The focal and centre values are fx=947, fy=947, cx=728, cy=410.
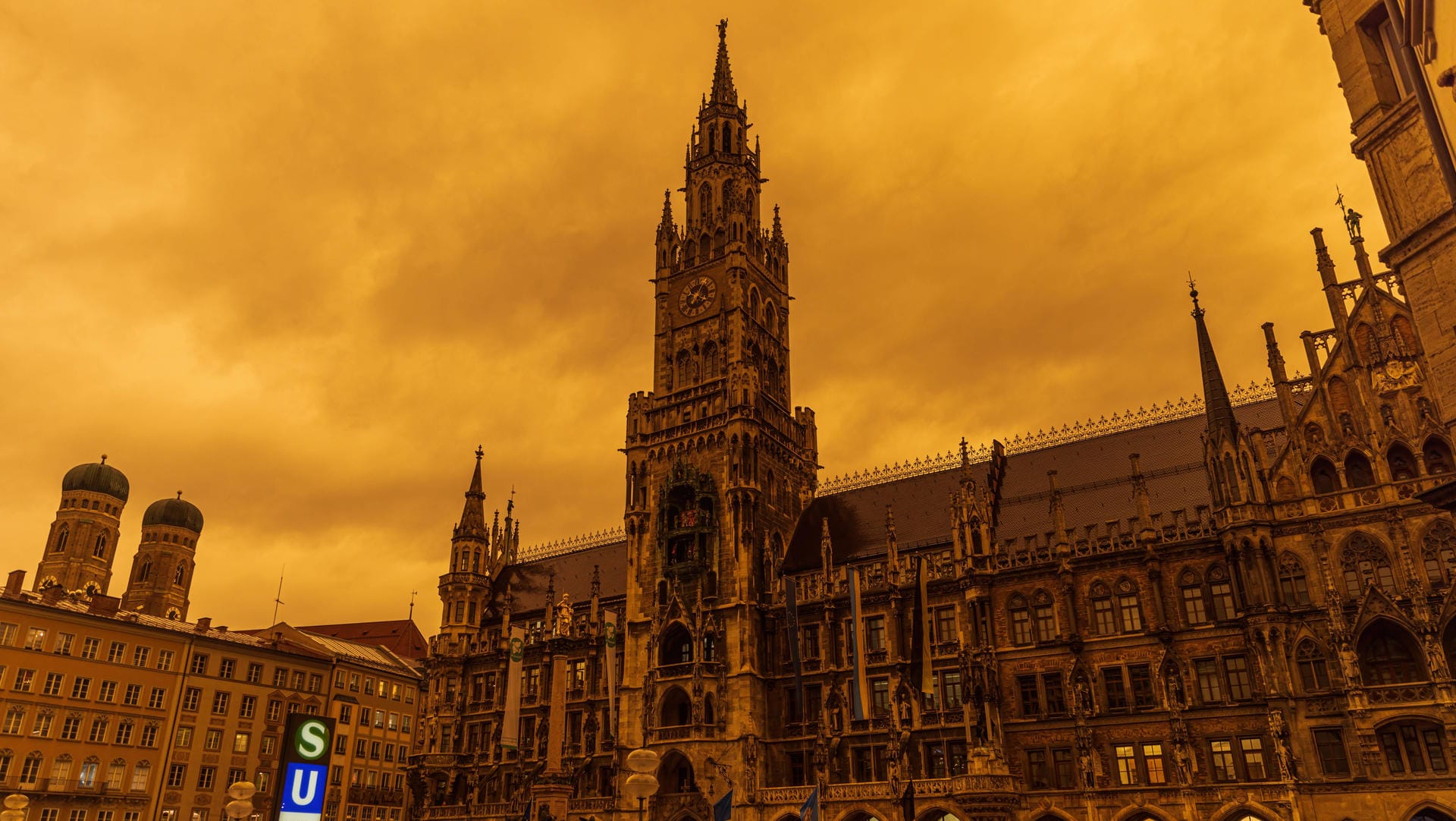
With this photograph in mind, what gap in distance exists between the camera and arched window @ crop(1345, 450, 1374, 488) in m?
41.4

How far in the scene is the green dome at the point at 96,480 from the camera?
126m

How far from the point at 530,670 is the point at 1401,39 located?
60950 mm

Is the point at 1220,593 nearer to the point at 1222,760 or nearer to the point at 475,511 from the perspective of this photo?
the point at 1222,760

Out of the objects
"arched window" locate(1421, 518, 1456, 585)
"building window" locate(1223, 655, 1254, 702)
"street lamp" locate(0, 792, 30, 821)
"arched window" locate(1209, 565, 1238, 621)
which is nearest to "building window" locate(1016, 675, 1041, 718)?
"building window" locate(1223, 655, 1254, 702)

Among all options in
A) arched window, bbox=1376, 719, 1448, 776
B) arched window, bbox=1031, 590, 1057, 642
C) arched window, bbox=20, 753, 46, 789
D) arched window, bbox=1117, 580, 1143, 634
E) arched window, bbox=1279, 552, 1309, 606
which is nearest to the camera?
arched window, bbox=1376, 719, 1448, 776

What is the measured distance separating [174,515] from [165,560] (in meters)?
6.82

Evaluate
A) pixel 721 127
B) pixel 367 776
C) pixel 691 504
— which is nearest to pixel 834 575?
pixel 691 504

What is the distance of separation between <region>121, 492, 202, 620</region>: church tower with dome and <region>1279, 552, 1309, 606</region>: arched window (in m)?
132

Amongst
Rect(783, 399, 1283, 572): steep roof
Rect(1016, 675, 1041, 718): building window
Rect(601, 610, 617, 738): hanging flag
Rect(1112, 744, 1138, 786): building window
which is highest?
Rect(783, 399, 1283, 572): steep roof

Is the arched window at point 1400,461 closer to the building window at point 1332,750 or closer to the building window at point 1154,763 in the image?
the building window at point 1332,750

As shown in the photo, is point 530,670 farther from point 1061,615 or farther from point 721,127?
point 721,127

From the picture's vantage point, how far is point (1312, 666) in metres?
39.8

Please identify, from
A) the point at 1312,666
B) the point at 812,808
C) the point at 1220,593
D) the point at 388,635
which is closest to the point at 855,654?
the point at 812,808

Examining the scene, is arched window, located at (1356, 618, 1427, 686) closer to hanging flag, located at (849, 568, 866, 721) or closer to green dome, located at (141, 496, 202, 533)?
hanging flag, located at (849, 568, 866, 721)
